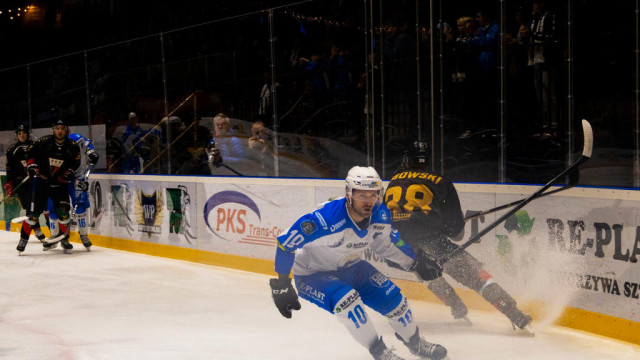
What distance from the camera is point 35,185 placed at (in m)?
9.05

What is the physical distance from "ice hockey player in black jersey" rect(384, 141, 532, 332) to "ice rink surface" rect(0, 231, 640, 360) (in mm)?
317

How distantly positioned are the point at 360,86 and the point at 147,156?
3.44 m

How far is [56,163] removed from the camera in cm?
884

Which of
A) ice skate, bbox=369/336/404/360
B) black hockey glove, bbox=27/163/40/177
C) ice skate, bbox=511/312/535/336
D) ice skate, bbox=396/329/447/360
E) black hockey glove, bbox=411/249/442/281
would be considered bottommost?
ice skate, bbox=511/312/535/336

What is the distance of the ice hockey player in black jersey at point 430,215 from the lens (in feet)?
15.4

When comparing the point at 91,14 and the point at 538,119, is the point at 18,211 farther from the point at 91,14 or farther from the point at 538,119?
the point at 538,119

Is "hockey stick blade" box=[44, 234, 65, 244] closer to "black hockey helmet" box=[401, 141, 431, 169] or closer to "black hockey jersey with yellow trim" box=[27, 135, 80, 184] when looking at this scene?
"black hockey jersey with yellow trim" box=[27, 135, 80, 184]

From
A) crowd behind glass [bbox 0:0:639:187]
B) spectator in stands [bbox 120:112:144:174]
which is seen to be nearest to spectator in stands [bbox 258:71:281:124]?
crowd behind glass [bbox 0:0:639:187]

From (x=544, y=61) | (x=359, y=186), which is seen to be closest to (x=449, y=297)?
(x=359, y=186)

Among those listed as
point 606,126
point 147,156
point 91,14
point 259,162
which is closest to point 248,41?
point 259,162

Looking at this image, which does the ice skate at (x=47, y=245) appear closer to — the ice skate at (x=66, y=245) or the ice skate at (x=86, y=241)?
the ice skate at (x=66, y=245)

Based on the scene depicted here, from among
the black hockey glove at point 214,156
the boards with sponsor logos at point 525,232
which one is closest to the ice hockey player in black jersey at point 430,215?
the boards with sponsor logos at point 525,232

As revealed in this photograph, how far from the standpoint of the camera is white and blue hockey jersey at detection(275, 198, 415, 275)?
12.1ft

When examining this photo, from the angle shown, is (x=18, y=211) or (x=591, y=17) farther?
(x=18, y=211)
